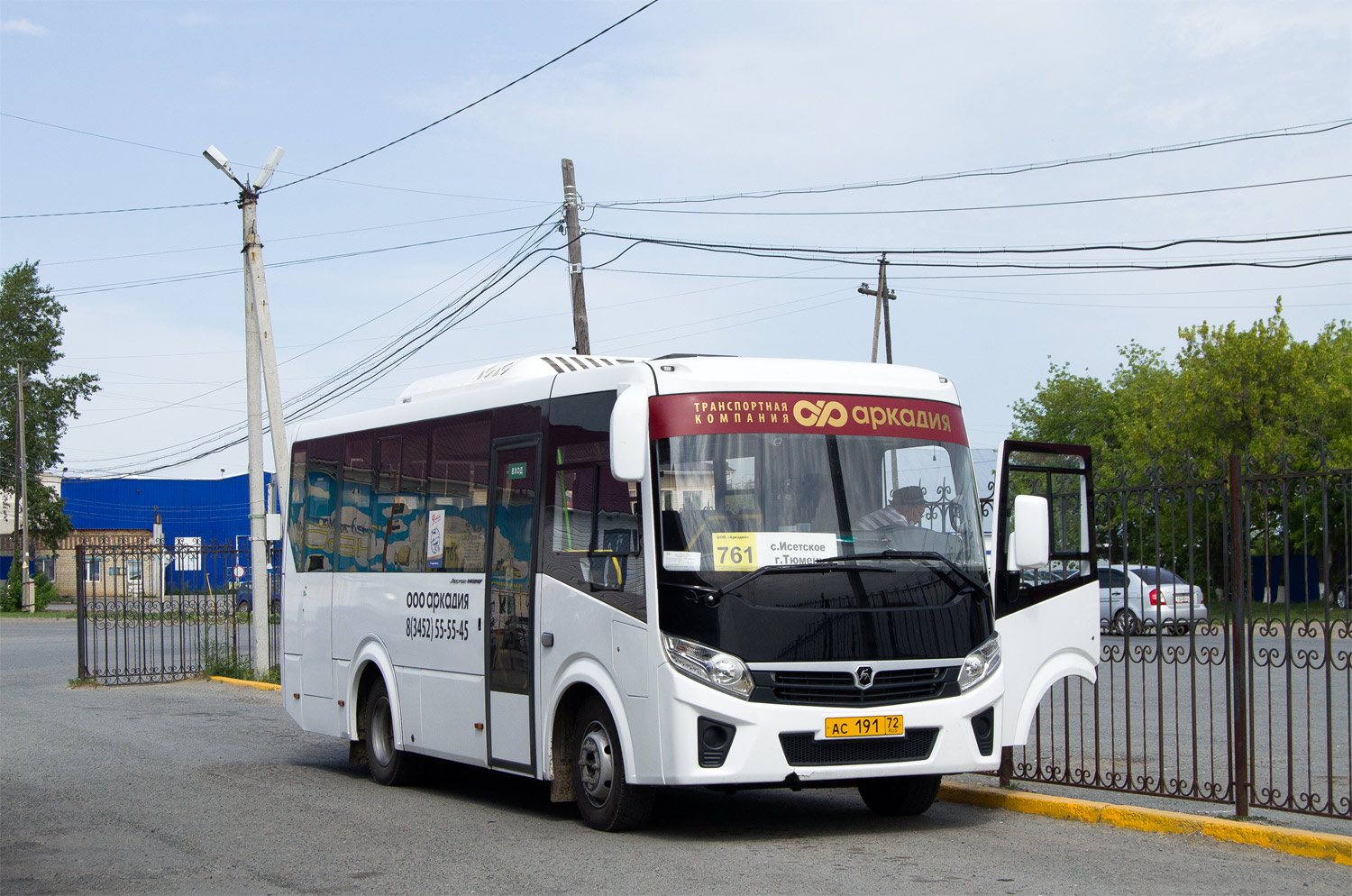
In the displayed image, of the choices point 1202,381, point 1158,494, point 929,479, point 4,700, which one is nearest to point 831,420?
point 929,479

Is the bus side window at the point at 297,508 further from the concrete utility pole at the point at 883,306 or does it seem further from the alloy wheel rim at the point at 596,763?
the concrete utility pole at the point at 883,306

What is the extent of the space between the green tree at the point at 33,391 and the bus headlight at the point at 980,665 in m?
69.3

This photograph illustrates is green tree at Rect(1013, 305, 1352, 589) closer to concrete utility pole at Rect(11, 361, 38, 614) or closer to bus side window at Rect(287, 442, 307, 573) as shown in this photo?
bus side window at Rect(287, 442, 307, 573)

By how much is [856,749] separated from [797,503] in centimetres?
146

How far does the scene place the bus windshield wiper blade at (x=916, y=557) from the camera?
8508mm

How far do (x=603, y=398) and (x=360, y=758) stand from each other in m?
5.04

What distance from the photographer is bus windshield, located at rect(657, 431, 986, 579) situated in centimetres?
841

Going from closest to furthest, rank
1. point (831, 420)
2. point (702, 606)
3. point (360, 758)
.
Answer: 1. point (702, 606)
2. point (831, 420)
3. point (360, 758)

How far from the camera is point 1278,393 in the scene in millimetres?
38375

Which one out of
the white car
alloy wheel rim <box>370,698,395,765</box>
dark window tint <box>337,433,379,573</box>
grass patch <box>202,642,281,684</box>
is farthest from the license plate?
grass patch <box>202,642,281,684</box>

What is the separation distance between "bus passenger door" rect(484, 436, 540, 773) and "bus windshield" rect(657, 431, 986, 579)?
63.8 inches

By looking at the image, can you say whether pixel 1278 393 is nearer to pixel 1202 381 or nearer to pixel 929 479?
pixel 1202 381

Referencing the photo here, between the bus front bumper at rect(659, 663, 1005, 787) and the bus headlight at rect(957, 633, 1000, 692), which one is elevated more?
the bus headlight at rect(957, 633, 1000, 692)

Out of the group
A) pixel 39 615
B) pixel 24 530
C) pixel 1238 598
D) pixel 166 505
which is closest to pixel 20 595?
pixel 39 615
